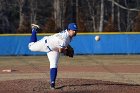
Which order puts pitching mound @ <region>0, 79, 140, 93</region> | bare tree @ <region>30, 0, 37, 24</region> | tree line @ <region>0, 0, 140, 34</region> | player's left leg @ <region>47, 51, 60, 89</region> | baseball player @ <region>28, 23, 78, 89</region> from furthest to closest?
bare tree @ <region>30, 0, 37, 24</region> → tree line @ <region>0, 0, 140, 34</region> → player's left leg @ <region>47, 51, 60, 89</region> → pitching mound @ <region>0, 79, 140, 93</region> → baseball player @ <region>28, 23, 78, 89</region>

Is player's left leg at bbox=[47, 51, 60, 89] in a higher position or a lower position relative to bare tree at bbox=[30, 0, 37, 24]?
higher

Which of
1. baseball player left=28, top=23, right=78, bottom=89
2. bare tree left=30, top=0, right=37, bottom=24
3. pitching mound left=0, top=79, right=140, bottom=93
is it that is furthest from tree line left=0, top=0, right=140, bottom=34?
baseball player left=28, top=23, right=78, bottom=89

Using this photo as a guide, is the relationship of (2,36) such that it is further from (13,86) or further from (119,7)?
(119,7)

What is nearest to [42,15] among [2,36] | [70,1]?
[70,1]

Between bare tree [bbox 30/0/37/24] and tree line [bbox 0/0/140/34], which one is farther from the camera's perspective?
bare tree [bbox 30/0/37/24]

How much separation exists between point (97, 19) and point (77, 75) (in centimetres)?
3370

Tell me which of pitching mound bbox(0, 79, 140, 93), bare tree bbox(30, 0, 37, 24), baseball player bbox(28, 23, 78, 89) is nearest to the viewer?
baseball player bbox(28, 23, 78, 89)

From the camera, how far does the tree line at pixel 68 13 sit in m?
47.0

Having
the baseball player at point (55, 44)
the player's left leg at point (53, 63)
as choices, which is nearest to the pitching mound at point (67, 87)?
the player's left leg at point (53, 63)

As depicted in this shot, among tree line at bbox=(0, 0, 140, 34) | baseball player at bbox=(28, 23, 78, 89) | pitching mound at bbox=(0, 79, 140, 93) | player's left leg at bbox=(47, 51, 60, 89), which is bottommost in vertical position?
tree line at bbox=(0, 0, 140, 34)

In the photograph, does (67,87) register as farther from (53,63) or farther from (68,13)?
(68,13)

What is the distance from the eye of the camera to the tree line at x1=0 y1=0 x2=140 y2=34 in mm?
47000

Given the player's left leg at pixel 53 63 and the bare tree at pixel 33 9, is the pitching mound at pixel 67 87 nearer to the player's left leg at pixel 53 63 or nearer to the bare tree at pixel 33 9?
the player's left leg at pixel 53 63

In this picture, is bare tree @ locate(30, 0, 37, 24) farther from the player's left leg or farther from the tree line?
the player's left leg
